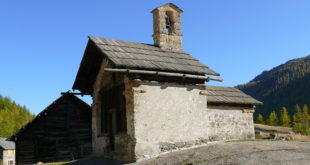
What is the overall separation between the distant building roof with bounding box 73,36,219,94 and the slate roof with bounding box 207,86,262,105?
Result: 2.21 metres

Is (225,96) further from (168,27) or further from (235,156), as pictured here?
(235,156)

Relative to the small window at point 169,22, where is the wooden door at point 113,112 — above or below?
below

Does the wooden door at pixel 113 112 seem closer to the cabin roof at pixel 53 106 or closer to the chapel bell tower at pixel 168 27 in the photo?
the chapel bell tower at pixel 168 27

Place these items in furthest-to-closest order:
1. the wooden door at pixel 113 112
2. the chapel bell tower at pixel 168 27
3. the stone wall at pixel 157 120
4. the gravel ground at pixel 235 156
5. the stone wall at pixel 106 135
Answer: the chapel bell tower at pixel 168 27 < the wooden door at pixel 113 112 < the stone wall at pixel 106 135 < the stone wall at pixel 157 120 < the gravel ground at pixel 235 156

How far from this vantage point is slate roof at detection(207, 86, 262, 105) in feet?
53.7

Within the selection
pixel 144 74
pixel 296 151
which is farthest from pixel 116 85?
pixel 296 151

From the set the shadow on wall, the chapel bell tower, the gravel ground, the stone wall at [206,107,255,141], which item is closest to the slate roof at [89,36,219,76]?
the chapel bell tower

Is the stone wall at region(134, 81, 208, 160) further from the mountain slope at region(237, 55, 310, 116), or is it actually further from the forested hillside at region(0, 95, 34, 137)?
the mountain slope at region(237, 55, 310, 116)

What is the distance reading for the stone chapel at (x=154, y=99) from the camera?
1229 cm

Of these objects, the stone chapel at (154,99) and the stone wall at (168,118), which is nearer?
the stone wall at (168,118)

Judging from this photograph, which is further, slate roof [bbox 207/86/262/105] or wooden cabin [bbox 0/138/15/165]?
wooden cabin [bbox 0/138/15/165]

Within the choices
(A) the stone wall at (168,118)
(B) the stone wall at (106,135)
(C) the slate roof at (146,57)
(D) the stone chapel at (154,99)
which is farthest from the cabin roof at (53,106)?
(A) the stone wall at (168,118)

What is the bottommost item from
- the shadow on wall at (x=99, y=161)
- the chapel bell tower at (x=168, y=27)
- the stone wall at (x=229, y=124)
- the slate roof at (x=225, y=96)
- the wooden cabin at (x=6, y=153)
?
the wooden cabin at (x=6, y=153)

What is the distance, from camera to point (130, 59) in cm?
1283
